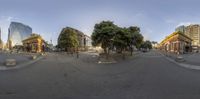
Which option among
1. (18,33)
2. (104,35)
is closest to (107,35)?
(104,35)

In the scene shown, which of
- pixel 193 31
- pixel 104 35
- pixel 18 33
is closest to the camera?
pixel 104 35

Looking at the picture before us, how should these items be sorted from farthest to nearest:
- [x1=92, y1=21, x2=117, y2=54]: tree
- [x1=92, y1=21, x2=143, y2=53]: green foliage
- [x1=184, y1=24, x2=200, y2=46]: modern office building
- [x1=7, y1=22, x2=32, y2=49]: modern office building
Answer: [x1=184, y1=24, x2=200, y2=46]: modern office building → [x1=7, y1=22, x2=32, y2=49]: modern office building → [x1=92, y1=21, x2=143, y2=53]: green foliage → [x1=92, y1=21, x2=117, y2=54]: tree

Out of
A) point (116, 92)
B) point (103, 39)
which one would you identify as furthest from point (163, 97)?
point (103, 39)

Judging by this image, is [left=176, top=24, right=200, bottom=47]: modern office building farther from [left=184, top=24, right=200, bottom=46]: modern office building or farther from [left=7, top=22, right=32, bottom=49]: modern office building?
[left=7, top=22, right=32, bottom=49]: modern office building

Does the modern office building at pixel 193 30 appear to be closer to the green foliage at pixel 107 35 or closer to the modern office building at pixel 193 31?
the modern office building at pixel 193 31

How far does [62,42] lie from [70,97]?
A: 71.6 meters

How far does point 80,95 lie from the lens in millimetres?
7852

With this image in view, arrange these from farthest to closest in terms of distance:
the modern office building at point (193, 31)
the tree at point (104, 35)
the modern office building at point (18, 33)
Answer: the modern office building at point (193, 31) < the modern office building at point (18, 33) < the tree at point (104, 35)

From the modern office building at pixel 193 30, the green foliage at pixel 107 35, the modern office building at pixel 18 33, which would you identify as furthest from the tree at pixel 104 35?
the modern office building at pixel 193 30

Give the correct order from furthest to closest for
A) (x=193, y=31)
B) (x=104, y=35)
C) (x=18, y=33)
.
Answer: (x=193, y=31)
(x=18, y=33)
(x=104, y=35)

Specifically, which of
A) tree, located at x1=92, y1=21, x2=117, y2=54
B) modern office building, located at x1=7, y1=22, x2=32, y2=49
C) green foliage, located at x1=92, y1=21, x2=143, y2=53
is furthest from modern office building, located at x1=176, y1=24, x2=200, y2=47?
tree, located at x1=92, y1=21, x2=117, y2=54

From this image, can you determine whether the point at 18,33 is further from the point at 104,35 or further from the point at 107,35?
the point at 107,35

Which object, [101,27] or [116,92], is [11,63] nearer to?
[116,92]

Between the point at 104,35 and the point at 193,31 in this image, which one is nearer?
the point at 104,35
